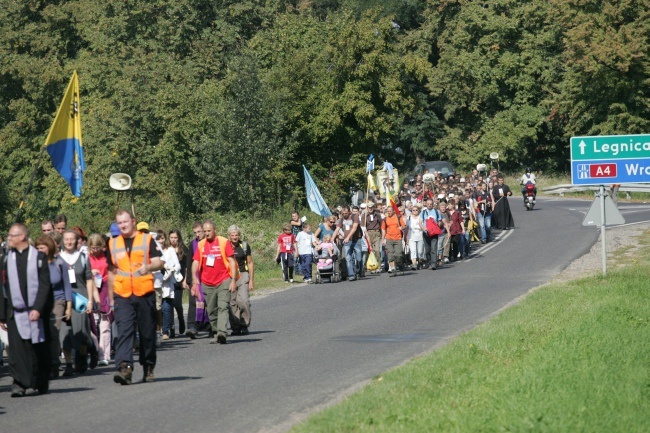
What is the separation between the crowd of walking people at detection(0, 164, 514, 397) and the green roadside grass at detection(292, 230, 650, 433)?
2.87 meters

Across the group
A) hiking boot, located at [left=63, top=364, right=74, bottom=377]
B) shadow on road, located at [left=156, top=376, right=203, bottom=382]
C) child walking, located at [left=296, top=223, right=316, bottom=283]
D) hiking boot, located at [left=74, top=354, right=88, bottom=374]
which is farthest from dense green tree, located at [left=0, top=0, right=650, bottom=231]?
shadow on road, located at [left=156, top=376, right=203, bottom=382]

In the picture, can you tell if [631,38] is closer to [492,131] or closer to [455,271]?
[492,131]

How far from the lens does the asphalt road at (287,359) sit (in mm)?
10852

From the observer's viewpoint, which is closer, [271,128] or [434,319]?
[434,319]

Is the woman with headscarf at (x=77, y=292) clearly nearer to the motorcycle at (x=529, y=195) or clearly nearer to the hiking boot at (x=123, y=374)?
the hiking boot at (x=123, y=374)

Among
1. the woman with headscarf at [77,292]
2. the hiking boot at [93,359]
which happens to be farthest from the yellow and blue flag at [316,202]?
the woman with headscarf at [77,292]

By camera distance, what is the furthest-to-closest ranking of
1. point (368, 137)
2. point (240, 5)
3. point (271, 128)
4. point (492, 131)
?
point (492, 131) → point (240, 5) → point (368, 137) → point (271, 128)

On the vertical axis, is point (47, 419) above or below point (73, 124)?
below

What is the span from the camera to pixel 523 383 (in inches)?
457

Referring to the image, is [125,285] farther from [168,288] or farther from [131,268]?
[168,288]

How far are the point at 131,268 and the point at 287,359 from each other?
3.02 meters

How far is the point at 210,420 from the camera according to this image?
10.5 meters

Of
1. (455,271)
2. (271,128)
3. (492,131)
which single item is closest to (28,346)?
(455,271)

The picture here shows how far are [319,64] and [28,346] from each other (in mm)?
39488
